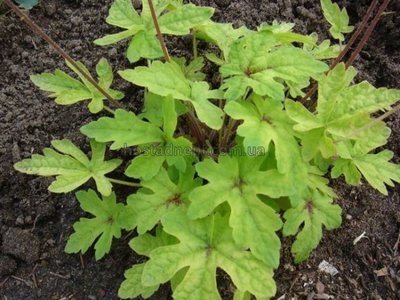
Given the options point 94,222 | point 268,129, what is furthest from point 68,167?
point 268,129

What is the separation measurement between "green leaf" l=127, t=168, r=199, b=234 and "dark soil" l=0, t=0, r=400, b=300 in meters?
0.29

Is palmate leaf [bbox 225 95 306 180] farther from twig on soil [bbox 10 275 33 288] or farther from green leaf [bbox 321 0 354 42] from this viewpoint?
twig on soil [bbox 10 275 33 288]

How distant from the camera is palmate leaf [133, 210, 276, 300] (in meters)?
1.56

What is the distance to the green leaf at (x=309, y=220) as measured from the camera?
1.79 m

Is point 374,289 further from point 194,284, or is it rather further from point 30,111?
point 30,111

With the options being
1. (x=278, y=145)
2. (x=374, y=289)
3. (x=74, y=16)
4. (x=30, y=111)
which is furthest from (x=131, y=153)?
(x=374, y=289)

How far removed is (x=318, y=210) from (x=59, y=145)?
3.09 ft

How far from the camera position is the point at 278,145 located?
1635 mm

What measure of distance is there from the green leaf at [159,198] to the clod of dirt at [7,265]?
0.56m

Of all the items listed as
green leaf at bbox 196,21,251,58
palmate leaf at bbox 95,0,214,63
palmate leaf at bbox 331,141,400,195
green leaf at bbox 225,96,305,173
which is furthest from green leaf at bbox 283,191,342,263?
palmate leaf at bbox 95,0,214,63

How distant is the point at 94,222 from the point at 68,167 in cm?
23

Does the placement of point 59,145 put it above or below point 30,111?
above

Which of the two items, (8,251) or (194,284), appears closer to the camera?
(194,284)

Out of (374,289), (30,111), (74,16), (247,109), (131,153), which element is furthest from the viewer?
(74,16)
